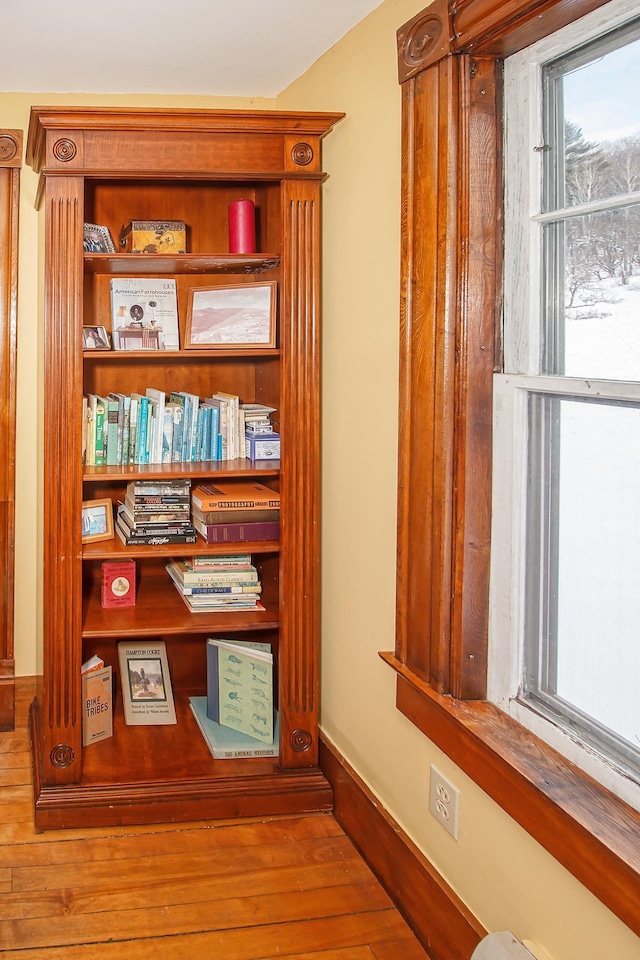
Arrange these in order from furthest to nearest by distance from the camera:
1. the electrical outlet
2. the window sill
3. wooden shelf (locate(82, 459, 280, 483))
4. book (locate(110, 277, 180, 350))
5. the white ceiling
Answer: book (locate(110, 277, 180, 350)) < wooden shelf (locate(82, 459, 280, 483)) < the white ceiling < the electrical outlet < the window sill

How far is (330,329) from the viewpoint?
2721 mm

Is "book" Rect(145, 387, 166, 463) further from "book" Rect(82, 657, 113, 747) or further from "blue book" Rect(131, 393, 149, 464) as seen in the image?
"book" Rect(82, 657, 113, 747)

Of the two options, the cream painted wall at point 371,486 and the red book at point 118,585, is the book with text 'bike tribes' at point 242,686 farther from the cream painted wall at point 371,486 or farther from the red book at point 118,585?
the red book at point 118,585

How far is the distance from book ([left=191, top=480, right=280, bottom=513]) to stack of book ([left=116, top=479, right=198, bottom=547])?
0.06 metres

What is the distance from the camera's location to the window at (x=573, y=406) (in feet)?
5.09

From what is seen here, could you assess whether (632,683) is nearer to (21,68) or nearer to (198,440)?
(198,440)

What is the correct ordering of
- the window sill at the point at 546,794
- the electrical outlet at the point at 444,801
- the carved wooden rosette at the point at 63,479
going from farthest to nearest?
the carved wooden rosette at the point at 63,479
the electrical outlet at the point at 444,801
the window sill at the point at 546,794

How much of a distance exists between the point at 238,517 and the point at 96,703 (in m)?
0.76

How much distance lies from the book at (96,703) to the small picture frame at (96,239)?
1.29 meters

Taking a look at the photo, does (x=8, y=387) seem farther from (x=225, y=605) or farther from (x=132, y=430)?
(x=225, y=605)

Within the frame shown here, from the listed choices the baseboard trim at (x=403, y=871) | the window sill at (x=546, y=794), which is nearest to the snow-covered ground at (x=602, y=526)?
the window sill at (x=546, y=794)

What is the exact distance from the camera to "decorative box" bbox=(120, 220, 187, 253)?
280cm

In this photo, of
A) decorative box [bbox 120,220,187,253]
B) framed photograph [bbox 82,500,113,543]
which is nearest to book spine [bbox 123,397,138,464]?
framed photograph [bbox 82,500,113,543]

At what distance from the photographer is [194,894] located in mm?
2258
